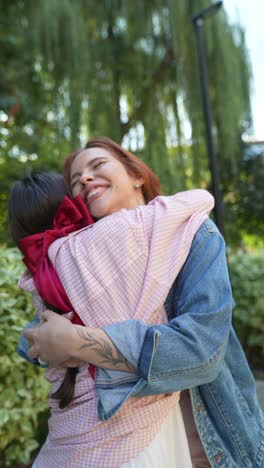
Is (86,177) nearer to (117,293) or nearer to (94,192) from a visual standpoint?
(94,192)

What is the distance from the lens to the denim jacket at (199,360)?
1.04m

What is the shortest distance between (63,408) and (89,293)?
0.30 m

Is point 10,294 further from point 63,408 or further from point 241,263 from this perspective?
point 241,263

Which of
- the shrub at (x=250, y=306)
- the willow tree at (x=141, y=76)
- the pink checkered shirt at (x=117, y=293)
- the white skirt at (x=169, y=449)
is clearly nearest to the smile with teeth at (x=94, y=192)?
the pink checkered shirt at (x=117, y=293)

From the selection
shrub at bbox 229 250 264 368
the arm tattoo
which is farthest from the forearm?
shrub at bbox 229 250 264 368

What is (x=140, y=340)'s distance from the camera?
3.43 feet

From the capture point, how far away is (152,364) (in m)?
1.03

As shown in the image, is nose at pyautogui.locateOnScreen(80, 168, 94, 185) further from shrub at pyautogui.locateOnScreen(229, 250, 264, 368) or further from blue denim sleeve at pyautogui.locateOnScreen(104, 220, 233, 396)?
shrub at pyautogui.locateOnScreen(229, 250, 264, 368)

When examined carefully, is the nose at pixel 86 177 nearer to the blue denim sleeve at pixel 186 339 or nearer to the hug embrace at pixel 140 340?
the hug embrace at pixel 140 340

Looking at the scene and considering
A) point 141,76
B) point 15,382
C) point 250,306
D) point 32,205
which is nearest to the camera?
point 32,205

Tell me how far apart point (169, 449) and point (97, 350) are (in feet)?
1.11

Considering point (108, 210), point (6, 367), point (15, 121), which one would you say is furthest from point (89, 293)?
point (15, 121)

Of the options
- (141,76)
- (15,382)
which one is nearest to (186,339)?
(15,382)

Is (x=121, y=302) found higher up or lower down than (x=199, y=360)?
higher up
